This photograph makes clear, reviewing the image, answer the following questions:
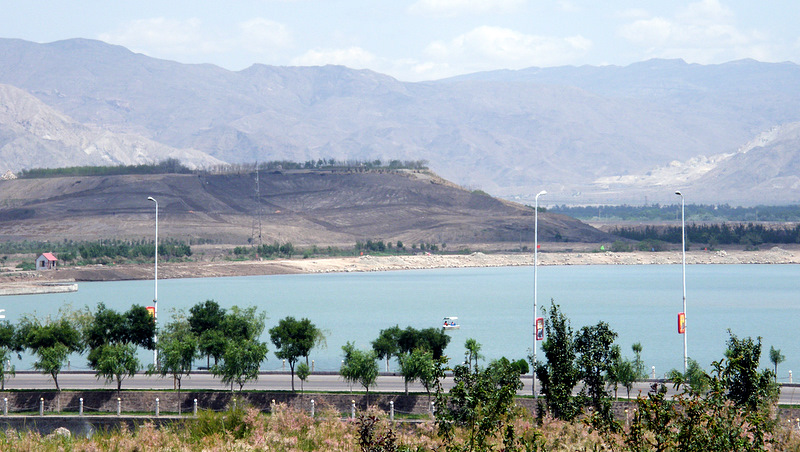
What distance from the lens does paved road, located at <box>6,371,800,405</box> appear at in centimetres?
3438

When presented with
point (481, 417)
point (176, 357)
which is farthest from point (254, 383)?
point (481, 417)

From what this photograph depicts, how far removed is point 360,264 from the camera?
14712cm

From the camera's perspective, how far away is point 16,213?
607 feet

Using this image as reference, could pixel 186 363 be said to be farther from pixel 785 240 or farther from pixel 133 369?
pixel 785 240

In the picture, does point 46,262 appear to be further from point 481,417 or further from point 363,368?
point 481,417

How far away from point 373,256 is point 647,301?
64963mm

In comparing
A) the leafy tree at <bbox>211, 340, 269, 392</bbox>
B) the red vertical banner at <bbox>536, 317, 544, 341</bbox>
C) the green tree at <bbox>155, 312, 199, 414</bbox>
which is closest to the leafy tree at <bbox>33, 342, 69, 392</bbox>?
the green tree at <bbox>155, 312, 199, 414</bbox>

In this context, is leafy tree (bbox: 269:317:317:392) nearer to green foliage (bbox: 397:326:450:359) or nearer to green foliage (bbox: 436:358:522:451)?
green foliage (bbox: 397:326:450:359)

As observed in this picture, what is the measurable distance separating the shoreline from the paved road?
236ft

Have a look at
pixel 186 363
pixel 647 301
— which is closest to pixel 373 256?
pixel 647 301

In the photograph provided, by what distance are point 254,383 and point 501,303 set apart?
58860 millimetres

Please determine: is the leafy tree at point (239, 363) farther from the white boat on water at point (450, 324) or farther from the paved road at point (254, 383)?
the white boat on water at point (450, 324)

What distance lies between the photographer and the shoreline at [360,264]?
117562mm

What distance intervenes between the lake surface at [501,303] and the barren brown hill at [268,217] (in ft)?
83.4
